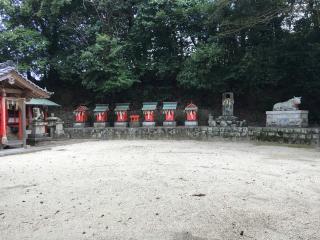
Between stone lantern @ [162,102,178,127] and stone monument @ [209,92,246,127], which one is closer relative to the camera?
stone monument @ [209,92,246,127]

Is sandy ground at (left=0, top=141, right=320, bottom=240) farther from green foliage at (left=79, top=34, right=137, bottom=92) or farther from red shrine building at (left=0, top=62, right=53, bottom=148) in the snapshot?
green foliage at (left=79, top=34, right=137, bottom=92)

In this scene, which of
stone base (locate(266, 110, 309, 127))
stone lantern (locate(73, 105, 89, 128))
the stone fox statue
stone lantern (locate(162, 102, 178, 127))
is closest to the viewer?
stone base (locate(266, 110, 309, 127))

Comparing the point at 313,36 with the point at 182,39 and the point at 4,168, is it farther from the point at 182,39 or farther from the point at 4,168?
the point at 4,168

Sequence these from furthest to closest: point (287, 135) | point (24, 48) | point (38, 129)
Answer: point (24, 48), point (38, 129), point (287, 135)

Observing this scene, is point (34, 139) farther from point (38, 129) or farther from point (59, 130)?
point (59, 130)

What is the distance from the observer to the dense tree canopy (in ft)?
55.0

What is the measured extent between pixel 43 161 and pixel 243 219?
711 centimetres

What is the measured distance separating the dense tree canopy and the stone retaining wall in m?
3.06

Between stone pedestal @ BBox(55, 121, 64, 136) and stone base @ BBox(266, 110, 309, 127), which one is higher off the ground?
stone base @ BBox(266, 110, 309, 127)

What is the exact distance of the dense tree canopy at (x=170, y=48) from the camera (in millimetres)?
16766

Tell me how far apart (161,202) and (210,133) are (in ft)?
38.7

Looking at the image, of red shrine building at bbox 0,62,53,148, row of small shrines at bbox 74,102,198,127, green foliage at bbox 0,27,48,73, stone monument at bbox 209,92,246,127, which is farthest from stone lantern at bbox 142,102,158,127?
green foliage at bbox 0,27,48,73

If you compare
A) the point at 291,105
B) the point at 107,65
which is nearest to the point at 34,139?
the point at 107,65

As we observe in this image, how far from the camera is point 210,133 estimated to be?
635 inches
